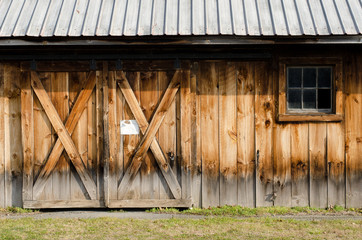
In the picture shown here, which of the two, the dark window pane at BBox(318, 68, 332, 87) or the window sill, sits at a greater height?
the dark window pane at BBox(318, 68, 332, 87)

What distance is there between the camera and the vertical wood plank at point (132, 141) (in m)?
7.28

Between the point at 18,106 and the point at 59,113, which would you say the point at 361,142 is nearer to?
the point at 59,113

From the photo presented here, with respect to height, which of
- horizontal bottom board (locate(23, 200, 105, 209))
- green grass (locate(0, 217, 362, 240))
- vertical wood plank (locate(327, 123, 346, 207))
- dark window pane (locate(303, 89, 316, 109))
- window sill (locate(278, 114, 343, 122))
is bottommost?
green grass (locate(0, 217, 362, 240))

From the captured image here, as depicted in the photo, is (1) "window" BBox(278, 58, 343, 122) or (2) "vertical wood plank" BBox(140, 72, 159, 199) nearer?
(2) "vertical wood plank" BBox(140, 72, 159, 199)

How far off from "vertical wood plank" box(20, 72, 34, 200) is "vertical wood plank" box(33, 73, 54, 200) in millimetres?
87

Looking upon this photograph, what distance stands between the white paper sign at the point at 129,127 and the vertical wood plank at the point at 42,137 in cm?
126

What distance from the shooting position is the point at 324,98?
743 cm

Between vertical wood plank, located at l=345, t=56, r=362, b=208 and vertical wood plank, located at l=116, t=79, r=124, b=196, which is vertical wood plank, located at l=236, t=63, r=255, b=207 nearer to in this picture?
vertical wood plank, located at l=345, t=56, r=362, b=208

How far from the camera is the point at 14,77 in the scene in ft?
24.1

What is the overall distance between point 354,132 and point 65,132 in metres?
5.02

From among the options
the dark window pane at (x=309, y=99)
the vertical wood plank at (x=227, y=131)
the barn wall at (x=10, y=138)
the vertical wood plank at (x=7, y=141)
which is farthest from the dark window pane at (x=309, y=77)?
the vertical wood plank at (x=7, y=141)

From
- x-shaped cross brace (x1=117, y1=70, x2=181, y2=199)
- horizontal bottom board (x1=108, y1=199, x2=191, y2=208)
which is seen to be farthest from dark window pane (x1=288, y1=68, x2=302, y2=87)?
horizontal bottom board (x1=108, y1=199, x2=191, y2=208)

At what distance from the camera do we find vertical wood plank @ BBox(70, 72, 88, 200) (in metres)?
7.28

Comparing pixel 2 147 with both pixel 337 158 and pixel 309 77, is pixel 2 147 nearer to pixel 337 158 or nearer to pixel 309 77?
pixel 309 77
